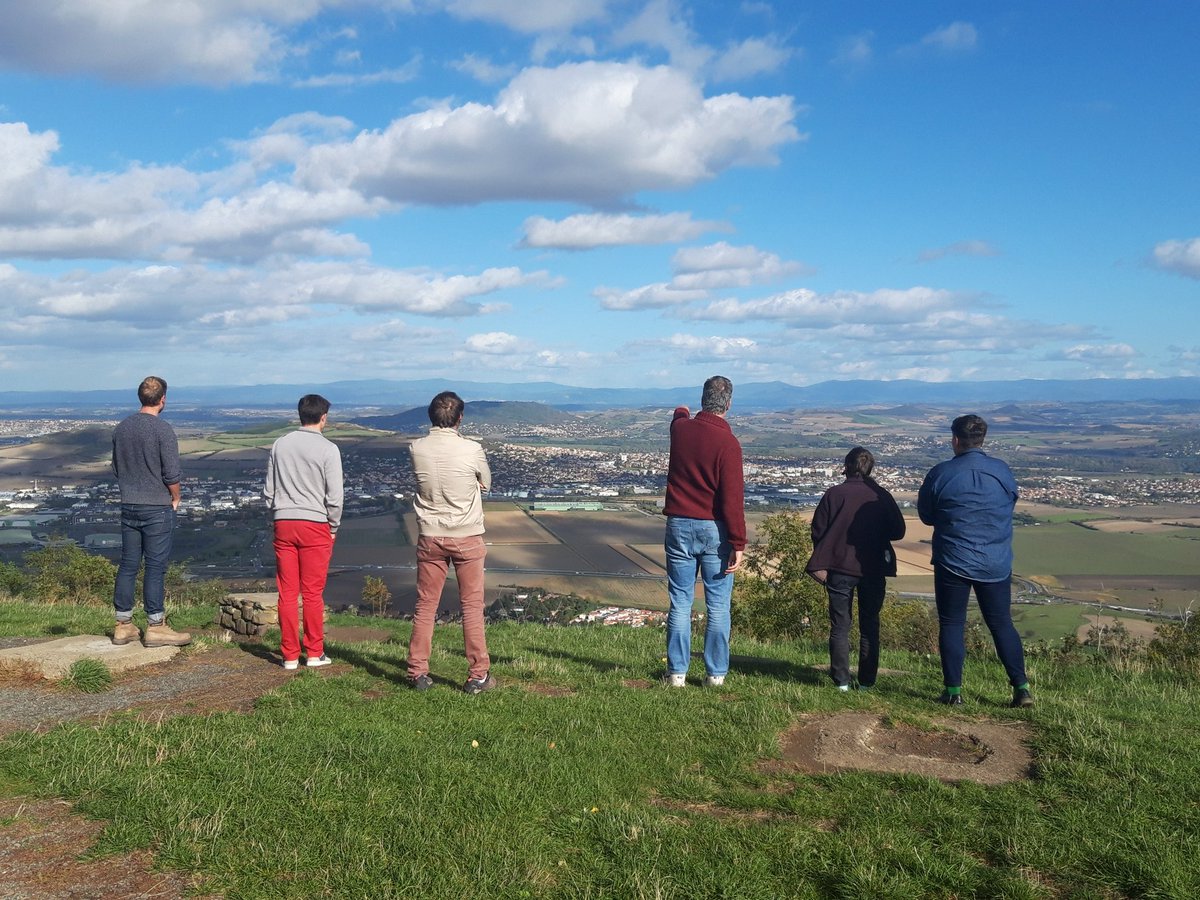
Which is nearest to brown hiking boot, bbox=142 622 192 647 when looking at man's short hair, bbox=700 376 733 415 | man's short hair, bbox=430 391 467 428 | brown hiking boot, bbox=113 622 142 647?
brown hiking boot, bbox=113 622 142 647

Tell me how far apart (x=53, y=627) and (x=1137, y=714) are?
13215mm

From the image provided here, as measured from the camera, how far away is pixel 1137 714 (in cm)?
739

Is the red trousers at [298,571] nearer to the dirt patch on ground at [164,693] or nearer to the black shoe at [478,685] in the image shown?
the dirt patch on ground at [164,693]

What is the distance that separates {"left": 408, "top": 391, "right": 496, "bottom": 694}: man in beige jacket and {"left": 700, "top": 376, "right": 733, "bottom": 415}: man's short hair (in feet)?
7.41

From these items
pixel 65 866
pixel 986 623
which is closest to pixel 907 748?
pixel 986 623

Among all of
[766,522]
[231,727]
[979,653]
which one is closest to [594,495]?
[766,522]

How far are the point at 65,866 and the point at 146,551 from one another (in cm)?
532

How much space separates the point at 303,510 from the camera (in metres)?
8.25

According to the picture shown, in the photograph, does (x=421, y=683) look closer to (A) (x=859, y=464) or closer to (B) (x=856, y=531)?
(B) (x=856, y=531)

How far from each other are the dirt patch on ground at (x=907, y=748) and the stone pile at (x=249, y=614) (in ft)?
25.2

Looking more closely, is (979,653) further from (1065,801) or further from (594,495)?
(594,495)

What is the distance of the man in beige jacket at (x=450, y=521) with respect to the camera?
298 inches

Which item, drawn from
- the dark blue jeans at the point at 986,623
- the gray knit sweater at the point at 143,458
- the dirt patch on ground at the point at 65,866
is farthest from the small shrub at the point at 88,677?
the dark blue jeans at the point at 986,623

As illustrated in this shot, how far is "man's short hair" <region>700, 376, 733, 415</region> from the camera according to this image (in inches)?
314
